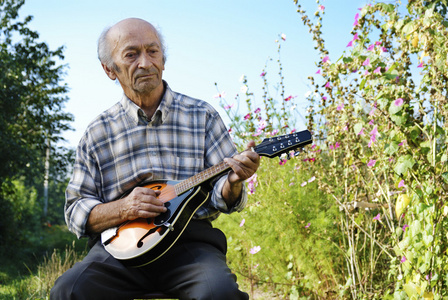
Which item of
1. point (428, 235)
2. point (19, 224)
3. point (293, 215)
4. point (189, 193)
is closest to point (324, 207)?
point (293, 215)

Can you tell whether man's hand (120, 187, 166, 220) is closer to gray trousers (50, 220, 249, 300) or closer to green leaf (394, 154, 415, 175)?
gray trousers (50, 220, 249, 300)

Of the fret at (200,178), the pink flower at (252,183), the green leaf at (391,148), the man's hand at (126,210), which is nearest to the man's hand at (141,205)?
the man's hand at (126,210)

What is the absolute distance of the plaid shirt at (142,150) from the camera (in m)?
2.39

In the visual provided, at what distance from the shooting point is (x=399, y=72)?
8.59 ft

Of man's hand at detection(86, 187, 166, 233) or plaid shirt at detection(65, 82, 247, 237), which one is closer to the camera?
man's hand at detection(86, 187, 166, 233)

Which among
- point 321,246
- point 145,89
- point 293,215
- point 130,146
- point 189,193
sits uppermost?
point 145,89

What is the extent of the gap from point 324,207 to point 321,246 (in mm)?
341

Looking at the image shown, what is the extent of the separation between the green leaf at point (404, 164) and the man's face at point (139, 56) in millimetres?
1229

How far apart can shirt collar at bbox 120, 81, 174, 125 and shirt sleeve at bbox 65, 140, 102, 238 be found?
10.8 inches

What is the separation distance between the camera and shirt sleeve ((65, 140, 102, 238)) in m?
2.28

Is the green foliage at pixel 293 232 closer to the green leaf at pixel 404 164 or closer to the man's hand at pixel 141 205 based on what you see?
the green leaf at pixel 404 164

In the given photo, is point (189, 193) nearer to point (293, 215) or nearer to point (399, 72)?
point (399, 72)

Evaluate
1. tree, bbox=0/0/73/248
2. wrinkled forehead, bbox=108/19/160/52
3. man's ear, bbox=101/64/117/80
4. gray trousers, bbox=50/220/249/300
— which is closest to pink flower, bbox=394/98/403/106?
gray trousers, bbox=50/220/249/300

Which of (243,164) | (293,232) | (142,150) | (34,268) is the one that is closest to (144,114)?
(142,150)
